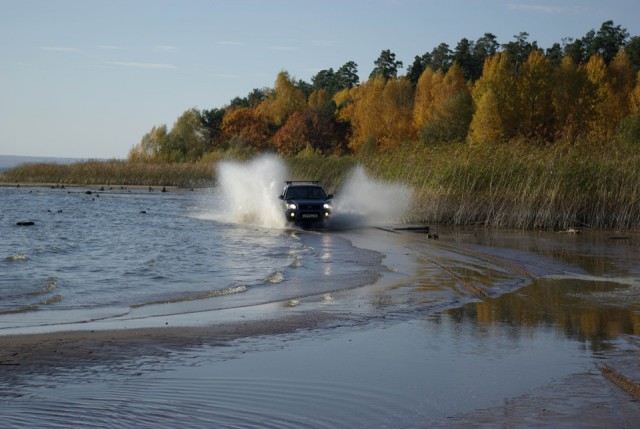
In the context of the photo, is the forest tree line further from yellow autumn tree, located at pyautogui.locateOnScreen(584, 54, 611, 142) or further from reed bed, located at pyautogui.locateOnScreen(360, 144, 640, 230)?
reed bed, located at pyautogui.locateOnScreen(360, 144, 640, 230)

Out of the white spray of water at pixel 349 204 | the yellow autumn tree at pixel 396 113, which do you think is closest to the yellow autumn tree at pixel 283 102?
the yellow autumn tree at pixel 396 113

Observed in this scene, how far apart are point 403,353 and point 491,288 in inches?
255

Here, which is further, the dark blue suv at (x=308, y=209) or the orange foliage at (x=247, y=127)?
the orange foliage at (x=247, y=127)

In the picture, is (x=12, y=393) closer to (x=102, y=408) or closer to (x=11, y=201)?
(x=102, y=408)

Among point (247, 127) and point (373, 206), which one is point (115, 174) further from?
point (373, 206)

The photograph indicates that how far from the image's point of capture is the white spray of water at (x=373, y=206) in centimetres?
3619

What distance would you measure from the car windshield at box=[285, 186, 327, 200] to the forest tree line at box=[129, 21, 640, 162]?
72.4 ft

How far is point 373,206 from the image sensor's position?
38469mm

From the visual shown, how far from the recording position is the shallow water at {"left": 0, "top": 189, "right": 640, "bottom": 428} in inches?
312

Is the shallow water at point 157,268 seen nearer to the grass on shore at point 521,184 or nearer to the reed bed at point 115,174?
the grass on shore at point 521,184

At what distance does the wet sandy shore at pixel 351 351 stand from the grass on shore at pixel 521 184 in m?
17.0

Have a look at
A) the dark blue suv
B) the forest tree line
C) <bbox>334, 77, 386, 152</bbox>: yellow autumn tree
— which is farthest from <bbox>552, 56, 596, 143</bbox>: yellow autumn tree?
the dark blue suv

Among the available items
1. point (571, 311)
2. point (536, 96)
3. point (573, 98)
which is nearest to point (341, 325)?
point (571, 311)

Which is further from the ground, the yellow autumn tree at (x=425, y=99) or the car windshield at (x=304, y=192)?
the yellow autumn tree at (x=425, y=99)
